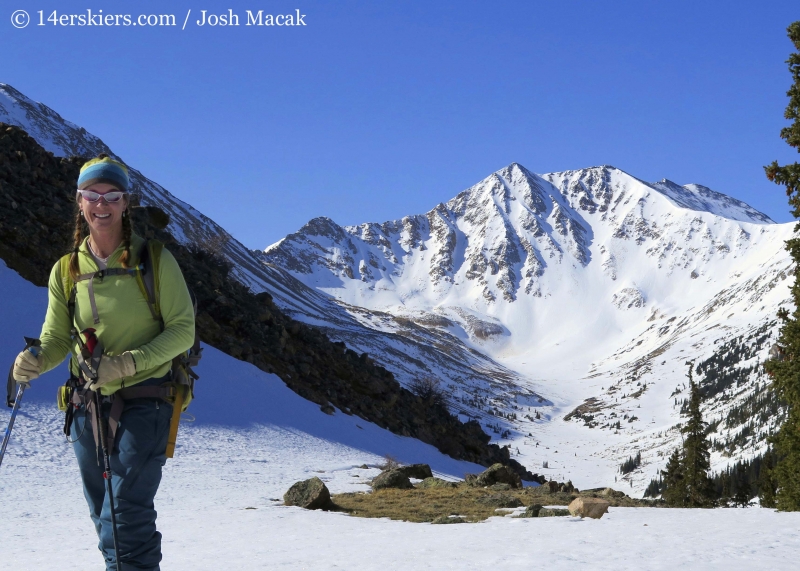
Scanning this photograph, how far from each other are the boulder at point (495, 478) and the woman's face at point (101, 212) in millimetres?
18847

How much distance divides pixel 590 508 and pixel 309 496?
22.4 feet

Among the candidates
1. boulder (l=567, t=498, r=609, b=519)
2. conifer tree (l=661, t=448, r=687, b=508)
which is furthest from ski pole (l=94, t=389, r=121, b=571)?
conifer tree (l=661, t=448, r=687, b=508)

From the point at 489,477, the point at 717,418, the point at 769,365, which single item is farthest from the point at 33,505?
the point at 717,418

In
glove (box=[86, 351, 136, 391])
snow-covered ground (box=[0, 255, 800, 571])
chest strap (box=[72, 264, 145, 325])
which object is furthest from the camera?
snow-covered ground (box=[0, 255, 800, 571])

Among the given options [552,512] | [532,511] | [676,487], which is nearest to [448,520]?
[532,511]

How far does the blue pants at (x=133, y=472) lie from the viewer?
4.66m

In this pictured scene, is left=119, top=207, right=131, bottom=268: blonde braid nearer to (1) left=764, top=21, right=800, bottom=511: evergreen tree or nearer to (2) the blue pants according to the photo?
(2) the blue pants

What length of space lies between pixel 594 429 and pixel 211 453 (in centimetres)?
18666

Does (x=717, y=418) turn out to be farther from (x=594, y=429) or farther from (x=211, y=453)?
(x=211, y=453)

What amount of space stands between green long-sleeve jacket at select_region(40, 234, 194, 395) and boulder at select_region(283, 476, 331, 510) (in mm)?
12740

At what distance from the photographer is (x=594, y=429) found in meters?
198

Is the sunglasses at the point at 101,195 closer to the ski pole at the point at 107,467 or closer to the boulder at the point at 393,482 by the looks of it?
the ski pole at the point at 107,467

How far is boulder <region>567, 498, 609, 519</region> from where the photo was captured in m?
13.9

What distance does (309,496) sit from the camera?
55.8 ft
